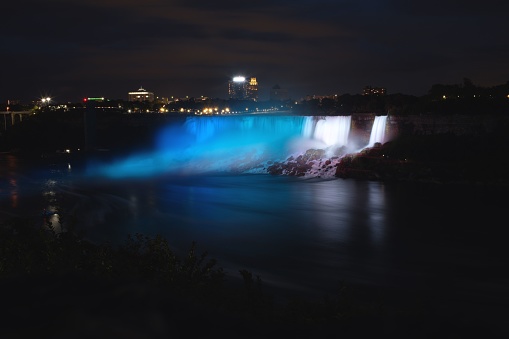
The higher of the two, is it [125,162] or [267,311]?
[267,311]

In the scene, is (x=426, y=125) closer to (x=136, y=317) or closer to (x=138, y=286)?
(x=138, y=286)

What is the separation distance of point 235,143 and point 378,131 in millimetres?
17157

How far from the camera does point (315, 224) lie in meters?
20.8

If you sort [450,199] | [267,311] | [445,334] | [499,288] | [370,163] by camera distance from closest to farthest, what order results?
[445,334], [267,311], [499,288], [450,199], [370,163]

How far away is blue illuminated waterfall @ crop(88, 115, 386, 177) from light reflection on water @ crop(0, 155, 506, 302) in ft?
25.6

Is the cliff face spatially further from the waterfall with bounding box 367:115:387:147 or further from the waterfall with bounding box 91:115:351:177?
the waterfall with bounding box 91:115:351:177

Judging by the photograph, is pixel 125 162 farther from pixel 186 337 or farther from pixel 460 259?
pixel 186 337

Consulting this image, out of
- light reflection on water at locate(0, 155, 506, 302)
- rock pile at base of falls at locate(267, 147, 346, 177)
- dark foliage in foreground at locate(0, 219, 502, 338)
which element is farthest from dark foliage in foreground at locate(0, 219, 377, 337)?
rock pile at base of falls at locate(267, 147, 346, 177)

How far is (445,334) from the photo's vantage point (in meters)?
4.23

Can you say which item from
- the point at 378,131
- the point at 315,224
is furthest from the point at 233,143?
the point at 315,224

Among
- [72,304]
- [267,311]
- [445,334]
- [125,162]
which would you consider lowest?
[125,162]

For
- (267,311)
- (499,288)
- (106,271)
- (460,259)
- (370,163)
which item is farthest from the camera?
(370,163)

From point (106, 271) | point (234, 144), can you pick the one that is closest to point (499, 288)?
point (106, 271)

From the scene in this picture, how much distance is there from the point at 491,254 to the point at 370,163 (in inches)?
750
